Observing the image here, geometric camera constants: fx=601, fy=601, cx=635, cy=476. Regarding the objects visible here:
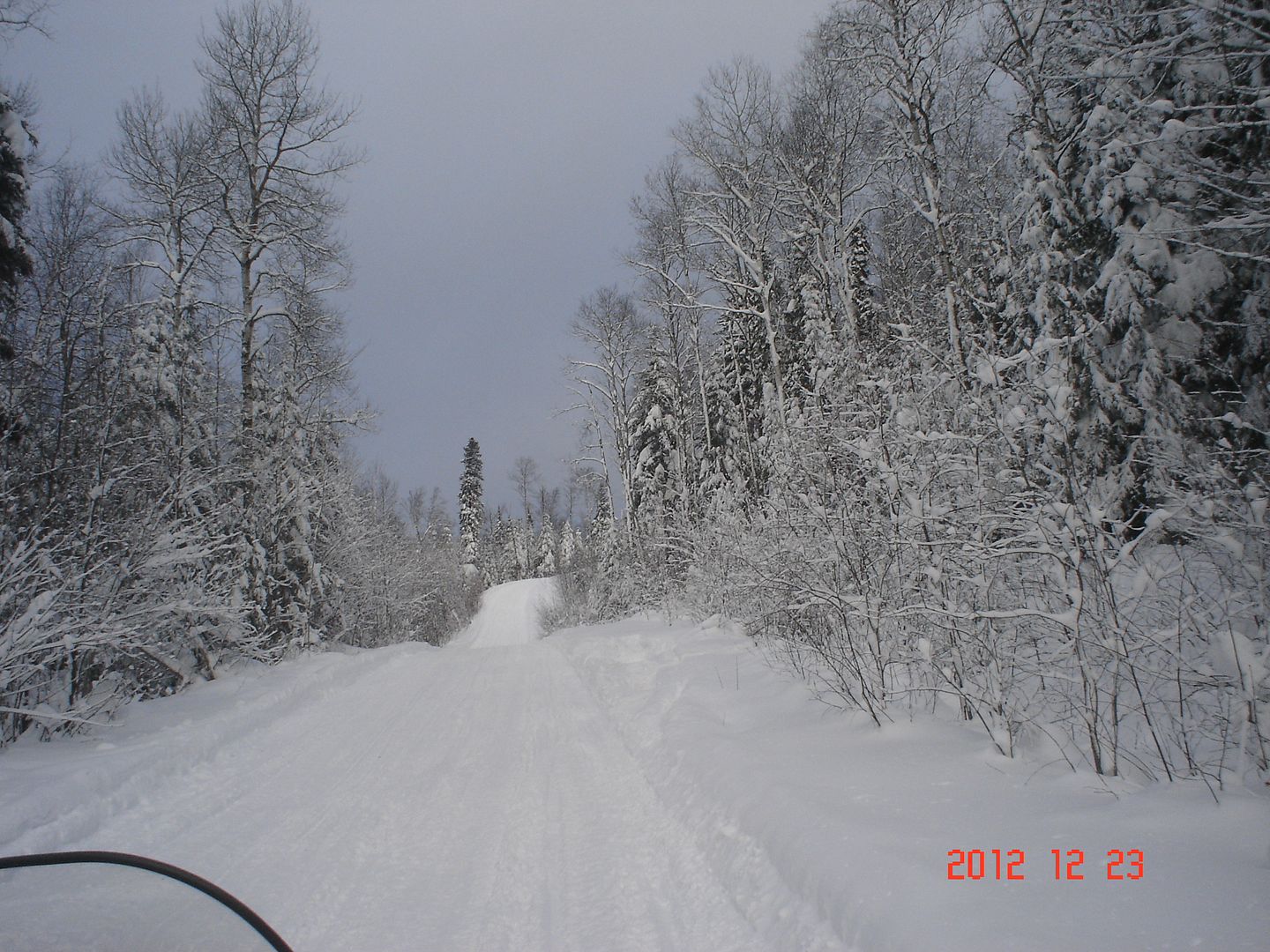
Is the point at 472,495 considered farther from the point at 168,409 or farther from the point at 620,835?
the point at 620,835

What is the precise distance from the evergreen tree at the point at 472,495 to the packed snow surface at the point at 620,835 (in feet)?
189

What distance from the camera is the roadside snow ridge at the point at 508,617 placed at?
110ft

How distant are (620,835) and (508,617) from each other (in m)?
36.5

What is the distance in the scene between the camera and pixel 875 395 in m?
5.30

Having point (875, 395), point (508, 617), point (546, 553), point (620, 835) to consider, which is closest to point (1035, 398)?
point (875, 395)

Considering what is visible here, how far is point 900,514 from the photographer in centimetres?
456

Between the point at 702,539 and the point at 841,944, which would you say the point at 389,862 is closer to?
the point at 841,944

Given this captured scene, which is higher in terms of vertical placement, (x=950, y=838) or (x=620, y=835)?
(x=950, y=838)

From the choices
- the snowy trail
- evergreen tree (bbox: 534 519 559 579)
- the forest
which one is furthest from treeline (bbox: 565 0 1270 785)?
evergreen tree (bbox: 534 519 559 579)

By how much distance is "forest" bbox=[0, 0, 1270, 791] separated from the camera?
3451 mm
